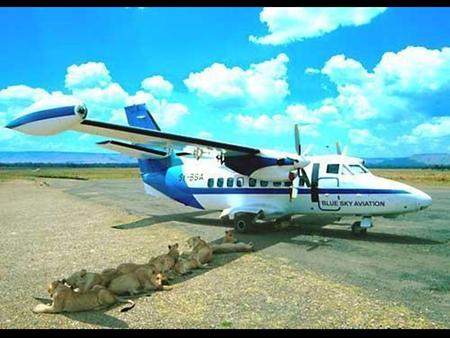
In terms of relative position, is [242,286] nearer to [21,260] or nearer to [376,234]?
[21,260]

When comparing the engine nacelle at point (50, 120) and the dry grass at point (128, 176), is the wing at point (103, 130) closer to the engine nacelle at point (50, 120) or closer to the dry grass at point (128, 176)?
the engine nacelle at point (50, 120)

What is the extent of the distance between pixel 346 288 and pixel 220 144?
750 centimetres

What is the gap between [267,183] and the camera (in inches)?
666

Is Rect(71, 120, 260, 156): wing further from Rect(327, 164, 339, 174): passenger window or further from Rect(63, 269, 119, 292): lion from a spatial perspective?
Rect(63, 269, 119, 292): lion

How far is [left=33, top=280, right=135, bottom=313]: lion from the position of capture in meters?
7.37

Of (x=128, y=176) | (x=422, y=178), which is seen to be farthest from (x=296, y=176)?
(x=128, y=176)

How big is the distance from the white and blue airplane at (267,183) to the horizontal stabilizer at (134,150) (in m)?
0.05

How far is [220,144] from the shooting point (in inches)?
593

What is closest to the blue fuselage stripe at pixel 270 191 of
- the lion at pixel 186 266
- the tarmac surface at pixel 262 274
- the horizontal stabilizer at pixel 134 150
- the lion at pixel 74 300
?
the tarmac surface at pixel 262 274

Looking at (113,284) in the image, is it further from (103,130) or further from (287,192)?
(287,192)

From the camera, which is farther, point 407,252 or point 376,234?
point 376,234

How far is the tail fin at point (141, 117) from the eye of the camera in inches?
811

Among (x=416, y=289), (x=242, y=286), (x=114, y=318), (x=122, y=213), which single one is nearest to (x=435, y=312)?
(x=416, y=289)

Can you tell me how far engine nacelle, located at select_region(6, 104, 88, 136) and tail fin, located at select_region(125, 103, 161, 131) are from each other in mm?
13183
